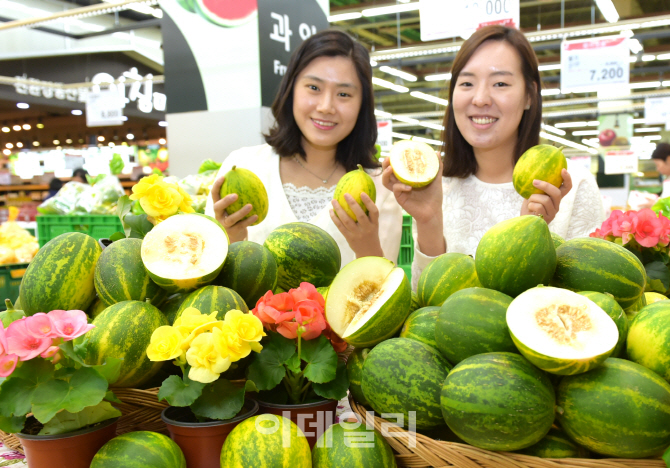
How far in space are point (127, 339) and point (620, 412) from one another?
2.78ft

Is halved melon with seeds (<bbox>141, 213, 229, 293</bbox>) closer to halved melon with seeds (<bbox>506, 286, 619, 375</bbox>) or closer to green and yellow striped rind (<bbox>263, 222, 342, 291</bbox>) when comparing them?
green and yellow striped rind (<bbox>263, 222, 342, 291</bbox>)

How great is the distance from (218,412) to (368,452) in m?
0.27

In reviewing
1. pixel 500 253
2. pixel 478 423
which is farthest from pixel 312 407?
pixel 500 253

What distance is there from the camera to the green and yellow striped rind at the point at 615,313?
867 millimetres

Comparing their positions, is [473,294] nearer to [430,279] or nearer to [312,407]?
[430,279]

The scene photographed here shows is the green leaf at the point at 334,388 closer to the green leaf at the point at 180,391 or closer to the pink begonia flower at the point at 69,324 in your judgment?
the green leaf at the point at 180,391

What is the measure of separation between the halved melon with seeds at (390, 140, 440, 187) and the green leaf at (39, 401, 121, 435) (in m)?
1.19


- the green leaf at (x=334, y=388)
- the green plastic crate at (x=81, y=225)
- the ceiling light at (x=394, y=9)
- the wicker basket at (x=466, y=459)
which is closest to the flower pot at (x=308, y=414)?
the green leaf at (x=334, y=388)

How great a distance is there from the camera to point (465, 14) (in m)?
4.61

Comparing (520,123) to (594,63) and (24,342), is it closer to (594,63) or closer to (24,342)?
(24,342)

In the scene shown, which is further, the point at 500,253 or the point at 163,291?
the point at 163,291

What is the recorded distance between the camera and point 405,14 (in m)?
10.5

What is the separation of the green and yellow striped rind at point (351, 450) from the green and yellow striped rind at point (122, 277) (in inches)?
20.1

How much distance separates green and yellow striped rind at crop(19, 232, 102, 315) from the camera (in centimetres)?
109
